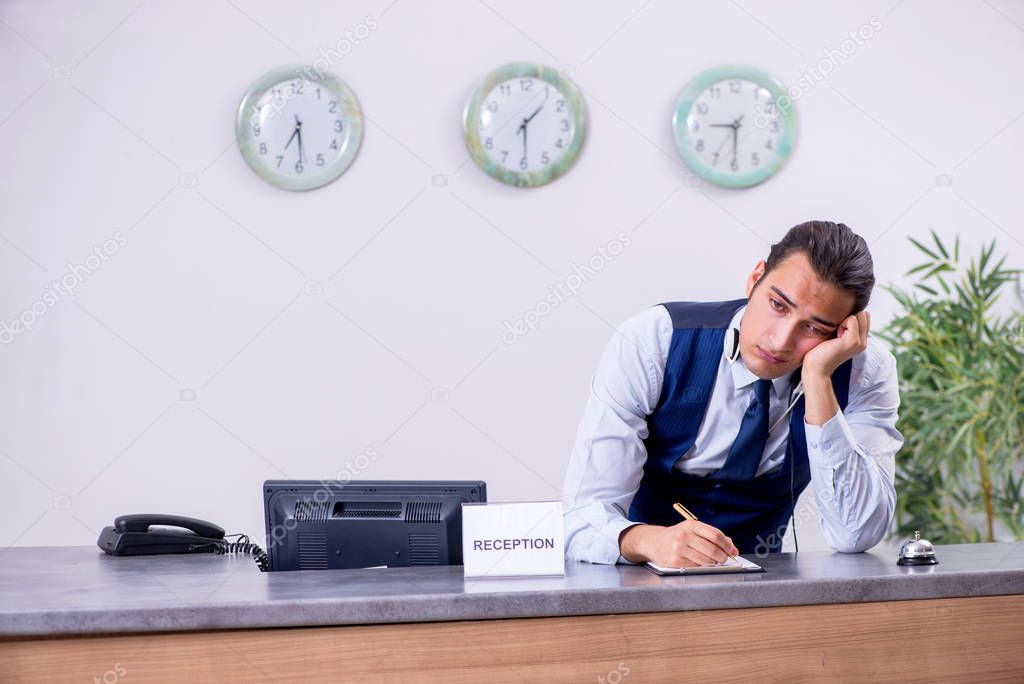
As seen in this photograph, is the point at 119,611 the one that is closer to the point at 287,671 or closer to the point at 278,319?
the point at 287,671

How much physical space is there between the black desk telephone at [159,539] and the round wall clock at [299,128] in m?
1.35

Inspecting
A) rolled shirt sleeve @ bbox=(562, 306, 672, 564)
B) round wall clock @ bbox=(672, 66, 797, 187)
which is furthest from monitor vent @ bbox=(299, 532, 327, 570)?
round wall clock @ bbox=(672, 66, 797, 187)

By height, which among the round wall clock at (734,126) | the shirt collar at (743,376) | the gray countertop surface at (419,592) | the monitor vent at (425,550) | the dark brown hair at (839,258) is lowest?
the gray countertop surface at (419,592)

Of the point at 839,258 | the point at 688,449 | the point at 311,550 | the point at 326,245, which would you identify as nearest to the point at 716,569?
the point at 688,449

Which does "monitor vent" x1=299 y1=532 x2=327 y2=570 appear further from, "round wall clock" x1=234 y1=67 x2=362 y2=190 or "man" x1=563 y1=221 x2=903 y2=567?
"round wall clock" x1=234 y1=67 x2=362 y2=190

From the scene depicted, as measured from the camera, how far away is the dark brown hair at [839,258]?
68.5 inches

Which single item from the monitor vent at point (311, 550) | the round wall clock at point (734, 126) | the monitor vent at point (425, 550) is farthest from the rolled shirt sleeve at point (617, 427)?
the round wall clock at point (734, 126)

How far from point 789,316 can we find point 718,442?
33 cm

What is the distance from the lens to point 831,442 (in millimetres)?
1823

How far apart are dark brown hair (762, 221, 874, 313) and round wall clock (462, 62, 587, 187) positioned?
1.53 meters

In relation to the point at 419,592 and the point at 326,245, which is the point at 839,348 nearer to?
the point at 419,592

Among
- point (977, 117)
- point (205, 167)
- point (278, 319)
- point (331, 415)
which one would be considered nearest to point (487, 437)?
point (331, 415)

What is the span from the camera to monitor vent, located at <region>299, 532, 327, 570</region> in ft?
5.78

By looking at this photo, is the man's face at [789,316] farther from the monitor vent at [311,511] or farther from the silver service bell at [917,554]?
the monitor vent at [311,511]
